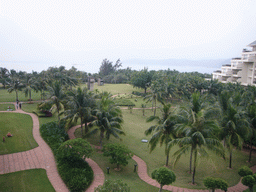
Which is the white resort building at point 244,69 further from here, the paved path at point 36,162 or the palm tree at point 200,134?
the paved path at point 36,162

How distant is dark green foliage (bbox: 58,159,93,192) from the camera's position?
11.7 meters

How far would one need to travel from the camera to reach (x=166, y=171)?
39.3 ft

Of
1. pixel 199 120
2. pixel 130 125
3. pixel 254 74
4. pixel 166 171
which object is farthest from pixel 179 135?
pixel 254 74

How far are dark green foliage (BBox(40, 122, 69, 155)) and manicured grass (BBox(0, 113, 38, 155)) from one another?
3.77ft

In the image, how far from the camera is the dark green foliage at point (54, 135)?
1718cm

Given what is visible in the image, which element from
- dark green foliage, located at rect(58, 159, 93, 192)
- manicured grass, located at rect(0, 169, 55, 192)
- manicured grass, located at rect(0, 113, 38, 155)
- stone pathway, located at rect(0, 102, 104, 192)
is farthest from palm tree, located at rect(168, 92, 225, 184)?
manicured grass, located at rect(0, 113, 38, 155)

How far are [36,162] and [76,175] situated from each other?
4218mm

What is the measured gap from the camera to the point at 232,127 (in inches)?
627

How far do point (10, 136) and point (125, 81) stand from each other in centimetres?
5785

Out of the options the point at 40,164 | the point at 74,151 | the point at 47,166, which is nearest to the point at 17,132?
the point at 40,164

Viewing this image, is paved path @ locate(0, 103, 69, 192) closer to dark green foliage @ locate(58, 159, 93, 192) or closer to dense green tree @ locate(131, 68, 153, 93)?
dark green foliage @ locate(58, 159, 93, 192)

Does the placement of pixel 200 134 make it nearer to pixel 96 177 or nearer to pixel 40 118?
pixel 96 177

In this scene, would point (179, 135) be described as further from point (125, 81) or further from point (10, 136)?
point (125, 81)

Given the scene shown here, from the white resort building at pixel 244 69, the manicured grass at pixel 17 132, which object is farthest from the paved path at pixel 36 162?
the white resort building at pixel 244 69
